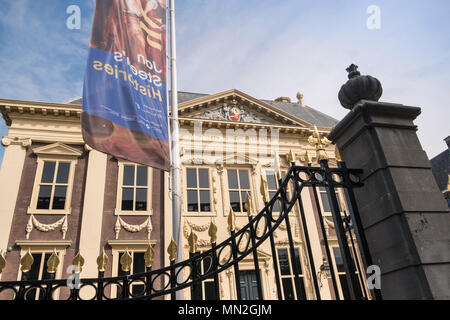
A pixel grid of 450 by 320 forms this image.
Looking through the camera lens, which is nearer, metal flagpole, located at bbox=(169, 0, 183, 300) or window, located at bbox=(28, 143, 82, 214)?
metal flagpole, located at bbox=(169, 0, 183, 300)

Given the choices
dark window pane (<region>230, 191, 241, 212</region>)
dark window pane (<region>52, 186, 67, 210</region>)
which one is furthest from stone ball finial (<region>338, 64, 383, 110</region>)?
dark window pane (<region>52, 186, 67, 210</region>)

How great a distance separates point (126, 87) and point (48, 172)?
8971 mm

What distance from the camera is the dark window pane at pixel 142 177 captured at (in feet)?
46.0

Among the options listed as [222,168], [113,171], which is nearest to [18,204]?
[113,171]

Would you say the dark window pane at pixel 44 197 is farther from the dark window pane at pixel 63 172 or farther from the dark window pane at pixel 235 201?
the dark window pane at pixel 235 201

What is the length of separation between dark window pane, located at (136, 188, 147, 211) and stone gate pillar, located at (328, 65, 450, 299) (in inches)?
453

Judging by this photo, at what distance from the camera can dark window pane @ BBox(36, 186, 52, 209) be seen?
1237 cm

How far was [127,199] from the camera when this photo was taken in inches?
527

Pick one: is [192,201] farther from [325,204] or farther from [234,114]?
[325,204]

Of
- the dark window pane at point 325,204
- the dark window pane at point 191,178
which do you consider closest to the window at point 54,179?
the dark window pane at point 191,178

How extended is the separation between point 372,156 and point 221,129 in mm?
13364

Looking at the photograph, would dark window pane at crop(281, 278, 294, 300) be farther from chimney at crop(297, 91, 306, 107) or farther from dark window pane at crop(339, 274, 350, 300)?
chimney at crop(297, 91, 306, 107)
